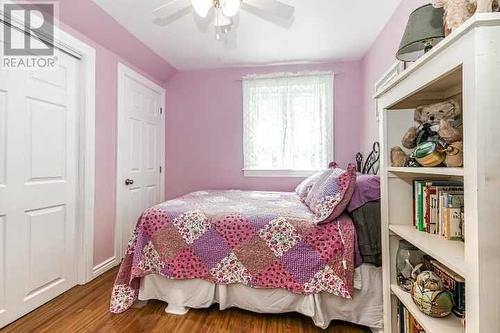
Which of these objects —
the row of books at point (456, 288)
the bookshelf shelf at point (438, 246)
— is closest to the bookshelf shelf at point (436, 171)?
the bookshelf shelf at point (438, 246)

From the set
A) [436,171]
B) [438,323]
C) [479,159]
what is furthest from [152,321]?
[479,159]

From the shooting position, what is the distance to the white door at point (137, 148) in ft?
9.48

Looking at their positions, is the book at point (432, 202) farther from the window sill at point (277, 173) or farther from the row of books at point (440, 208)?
the window sill at point (277, 173)

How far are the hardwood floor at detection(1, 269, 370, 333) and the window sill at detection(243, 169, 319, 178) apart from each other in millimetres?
1868

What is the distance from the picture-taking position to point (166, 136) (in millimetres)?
3865

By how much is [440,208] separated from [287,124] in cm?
249

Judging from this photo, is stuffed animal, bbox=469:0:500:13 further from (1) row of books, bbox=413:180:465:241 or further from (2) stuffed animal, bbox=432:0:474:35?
(1) row of books, bbox=413:180:465:241

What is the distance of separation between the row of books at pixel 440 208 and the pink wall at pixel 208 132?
2.21 metres

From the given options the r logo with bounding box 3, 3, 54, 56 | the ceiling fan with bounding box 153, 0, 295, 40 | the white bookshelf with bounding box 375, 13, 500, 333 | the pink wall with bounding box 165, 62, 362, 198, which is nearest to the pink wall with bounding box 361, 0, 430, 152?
the pink wall with bounding box 165, 62, 362, 198

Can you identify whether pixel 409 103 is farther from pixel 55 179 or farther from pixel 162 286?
pixel 55 179

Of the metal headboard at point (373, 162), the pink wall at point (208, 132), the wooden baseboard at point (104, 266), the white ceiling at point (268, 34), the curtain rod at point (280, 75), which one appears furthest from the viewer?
the pink wall at point (208, 132)

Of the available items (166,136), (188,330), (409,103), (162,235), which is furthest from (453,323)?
(166,136)

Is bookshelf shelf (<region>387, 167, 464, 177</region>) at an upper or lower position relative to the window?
lower

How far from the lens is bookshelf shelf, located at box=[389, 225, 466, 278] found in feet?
2.72
